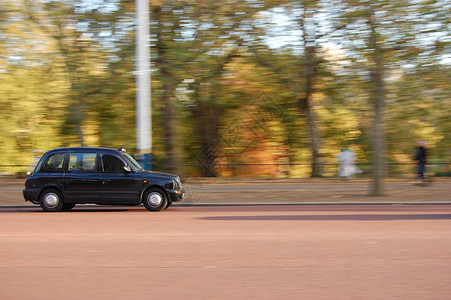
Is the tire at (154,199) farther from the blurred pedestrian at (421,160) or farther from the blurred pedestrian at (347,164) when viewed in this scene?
the blurred pedestrian at (347,164)

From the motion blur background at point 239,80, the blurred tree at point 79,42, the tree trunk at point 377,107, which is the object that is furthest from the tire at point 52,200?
the tree trunk at point 377,107

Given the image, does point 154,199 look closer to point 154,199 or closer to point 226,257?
point 154,199

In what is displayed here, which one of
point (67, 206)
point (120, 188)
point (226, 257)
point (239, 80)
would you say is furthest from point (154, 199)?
point (239, 80)

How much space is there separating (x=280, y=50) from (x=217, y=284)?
18.3 m

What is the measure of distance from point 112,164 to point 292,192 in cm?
840

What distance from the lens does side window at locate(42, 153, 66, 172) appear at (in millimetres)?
15023

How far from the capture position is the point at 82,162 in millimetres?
15086

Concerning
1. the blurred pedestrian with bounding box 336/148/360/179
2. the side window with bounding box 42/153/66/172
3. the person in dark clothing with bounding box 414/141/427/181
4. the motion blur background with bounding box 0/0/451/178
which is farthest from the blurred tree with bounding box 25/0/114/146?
the person in dark clothing with bounding box 414/141/427/181

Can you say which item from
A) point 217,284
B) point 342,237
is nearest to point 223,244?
point 342,237

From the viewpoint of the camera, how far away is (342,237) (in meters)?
9.75

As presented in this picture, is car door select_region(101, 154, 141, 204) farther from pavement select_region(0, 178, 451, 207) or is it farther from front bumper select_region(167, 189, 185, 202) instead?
pavement select_region(0, 178, 451, 207)

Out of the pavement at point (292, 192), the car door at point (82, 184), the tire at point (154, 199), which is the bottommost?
the pavement at point (292, 192)

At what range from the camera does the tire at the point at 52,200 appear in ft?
48.8

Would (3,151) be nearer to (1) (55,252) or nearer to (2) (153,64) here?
(2) (153,64)
